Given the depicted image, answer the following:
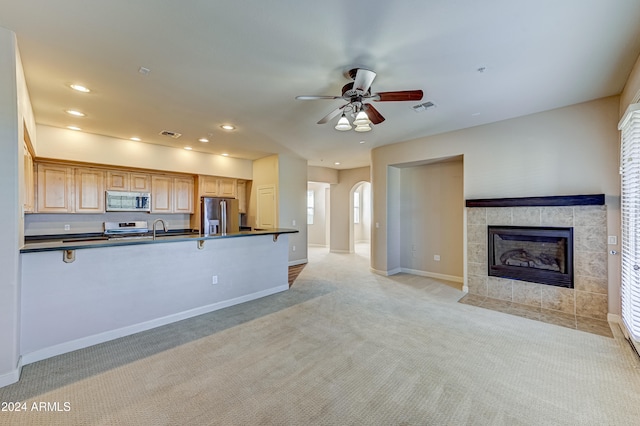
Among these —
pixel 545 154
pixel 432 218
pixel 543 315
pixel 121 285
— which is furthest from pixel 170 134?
pixel 543 315

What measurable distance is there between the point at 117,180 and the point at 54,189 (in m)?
0.95

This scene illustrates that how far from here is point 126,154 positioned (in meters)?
5.41

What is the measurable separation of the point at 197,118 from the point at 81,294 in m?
2.72

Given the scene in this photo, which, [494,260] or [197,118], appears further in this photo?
[494,260]

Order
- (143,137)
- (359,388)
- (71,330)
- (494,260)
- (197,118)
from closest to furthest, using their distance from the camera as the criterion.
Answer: (359,388)
(71,330)
(197,118)
(494,260)
(143,137)

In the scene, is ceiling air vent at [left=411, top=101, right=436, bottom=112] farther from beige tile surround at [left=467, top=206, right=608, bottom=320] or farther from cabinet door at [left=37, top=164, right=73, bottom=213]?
cabinet door at [left=37, top=164, right=73, bottom=213]

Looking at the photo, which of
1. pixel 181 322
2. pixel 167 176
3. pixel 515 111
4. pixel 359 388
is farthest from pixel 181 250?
pixel 515 111

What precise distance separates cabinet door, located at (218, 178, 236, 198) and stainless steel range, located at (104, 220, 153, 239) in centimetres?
180

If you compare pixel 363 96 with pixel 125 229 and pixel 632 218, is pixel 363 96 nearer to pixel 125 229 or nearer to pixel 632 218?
pixel 632 218

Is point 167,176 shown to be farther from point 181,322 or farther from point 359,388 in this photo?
point 359,388

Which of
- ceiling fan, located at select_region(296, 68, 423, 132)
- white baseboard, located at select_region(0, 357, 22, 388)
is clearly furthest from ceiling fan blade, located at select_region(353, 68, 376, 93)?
white baseboard, located at select_region(0, 357, 22, 388)

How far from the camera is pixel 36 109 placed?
3.85 m

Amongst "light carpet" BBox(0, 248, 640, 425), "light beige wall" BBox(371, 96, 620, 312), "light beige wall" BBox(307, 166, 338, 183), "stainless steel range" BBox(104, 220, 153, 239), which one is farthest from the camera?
"light beige wall" BBox(307, 166, 338, 183)

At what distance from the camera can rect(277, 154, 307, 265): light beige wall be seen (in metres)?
6.85
